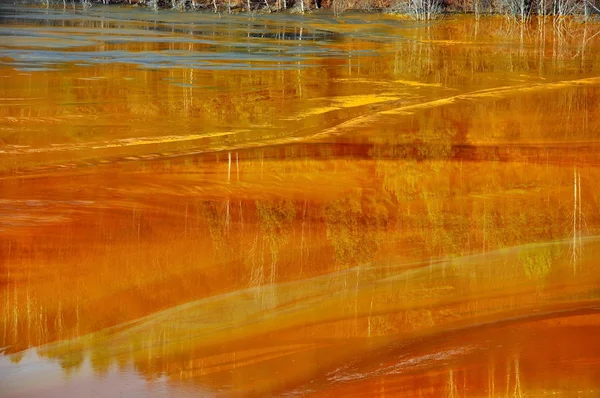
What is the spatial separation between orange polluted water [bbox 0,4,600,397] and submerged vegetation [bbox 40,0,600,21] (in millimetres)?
12784

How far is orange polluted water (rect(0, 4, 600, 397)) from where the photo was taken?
4863 millimetres

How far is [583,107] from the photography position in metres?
12.5

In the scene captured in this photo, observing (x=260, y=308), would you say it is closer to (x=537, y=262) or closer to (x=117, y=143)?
(x=537, y=262)

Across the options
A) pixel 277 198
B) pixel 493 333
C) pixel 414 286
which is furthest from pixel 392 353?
pixel 277 198

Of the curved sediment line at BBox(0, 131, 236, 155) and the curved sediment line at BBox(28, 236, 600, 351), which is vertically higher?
the curved sediment line at BBox(0, 131, 236, 155)

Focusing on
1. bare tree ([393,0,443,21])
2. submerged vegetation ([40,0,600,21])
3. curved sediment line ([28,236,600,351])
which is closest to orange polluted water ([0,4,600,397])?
curved sediment line ([28,236,600,351])

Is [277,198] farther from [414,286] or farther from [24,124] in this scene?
[24,124]

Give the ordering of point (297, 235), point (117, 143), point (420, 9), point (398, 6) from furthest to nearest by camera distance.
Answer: point (398, 6) < point (420, 9) < point (117, 143) < point (297, 235)

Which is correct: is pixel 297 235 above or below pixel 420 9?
below

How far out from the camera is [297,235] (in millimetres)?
7113

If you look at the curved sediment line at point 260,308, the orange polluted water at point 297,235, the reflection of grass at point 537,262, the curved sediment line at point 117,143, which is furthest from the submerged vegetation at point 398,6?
the curved sediment line at point 260,308

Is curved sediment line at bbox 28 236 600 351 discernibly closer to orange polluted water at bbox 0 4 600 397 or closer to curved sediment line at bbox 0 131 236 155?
orange polluted water at bbox 0 4 600 397

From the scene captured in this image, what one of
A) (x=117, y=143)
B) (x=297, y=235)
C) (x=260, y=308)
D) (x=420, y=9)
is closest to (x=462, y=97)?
(x=117, y=143)

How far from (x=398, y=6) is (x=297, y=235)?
973 inches
